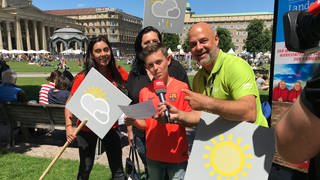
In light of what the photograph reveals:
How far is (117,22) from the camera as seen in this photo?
156 metres

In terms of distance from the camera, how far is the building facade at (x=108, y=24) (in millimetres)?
154625

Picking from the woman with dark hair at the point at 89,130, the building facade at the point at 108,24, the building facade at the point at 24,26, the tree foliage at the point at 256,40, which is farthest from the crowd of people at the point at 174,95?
the building facade at the point at 108,24

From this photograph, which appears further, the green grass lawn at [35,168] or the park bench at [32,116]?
the park bench at [32,116]

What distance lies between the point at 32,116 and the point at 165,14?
12.8 ft

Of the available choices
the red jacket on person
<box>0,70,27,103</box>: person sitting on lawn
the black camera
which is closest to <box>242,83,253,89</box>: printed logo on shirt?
the black camera

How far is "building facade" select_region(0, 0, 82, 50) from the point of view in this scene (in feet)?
352

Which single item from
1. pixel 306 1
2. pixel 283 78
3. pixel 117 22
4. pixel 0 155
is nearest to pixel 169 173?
pixel 283 78

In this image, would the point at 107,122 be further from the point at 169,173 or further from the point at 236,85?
the point at 236,85

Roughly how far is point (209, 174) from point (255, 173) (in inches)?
11.9

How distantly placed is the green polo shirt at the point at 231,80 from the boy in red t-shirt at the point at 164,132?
12.7 inches

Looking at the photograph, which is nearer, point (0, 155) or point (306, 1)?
point (306, 1)

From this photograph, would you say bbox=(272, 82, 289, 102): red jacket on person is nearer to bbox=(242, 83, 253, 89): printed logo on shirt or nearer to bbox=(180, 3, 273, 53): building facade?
bbox=(242, 83, 253, 89): printed logo on shirt

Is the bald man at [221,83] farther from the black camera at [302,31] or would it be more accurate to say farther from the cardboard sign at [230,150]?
the black camera at [302,31]

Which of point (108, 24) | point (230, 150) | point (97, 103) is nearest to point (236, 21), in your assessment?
point (108, 24)
